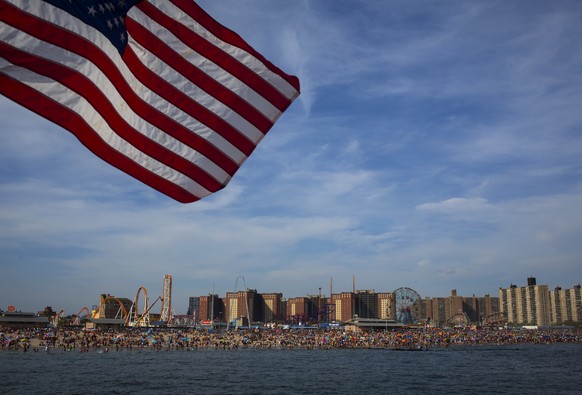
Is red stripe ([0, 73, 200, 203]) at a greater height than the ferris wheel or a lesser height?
greater

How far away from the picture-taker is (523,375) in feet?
173

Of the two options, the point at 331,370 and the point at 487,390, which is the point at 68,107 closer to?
the point at 487,390

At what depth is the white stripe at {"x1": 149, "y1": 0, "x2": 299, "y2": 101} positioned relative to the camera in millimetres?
7270

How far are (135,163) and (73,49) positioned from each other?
183 centimetres

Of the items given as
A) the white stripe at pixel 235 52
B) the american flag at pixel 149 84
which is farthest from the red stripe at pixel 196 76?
the white stripe at pixel 235 52

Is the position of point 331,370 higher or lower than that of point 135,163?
lower

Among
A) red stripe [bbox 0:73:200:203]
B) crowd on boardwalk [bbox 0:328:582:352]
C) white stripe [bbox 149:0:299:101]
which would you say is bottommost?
crowd on boardwalk [bbox 0:328:582:352]

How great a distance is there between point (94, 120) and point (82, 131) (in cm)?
22

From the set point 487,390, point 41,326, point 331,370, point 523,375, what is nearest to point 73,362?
point 331,370

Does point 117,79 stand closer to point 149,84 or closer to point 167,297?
point 149,84

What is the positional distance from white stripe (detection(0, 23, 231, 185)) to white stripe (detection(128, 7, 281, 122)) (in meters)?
0.97

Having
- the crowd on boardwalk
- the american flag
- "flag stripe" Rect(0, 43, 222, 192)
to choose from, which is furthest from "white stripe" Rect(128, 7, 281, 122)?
the crowd on boardwalk

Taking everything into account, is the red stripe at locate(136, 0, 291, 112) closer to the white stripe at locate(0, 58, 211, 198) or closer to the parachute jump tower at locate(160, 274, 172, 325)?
the white stripe at locate(0, 58, 211, 198)

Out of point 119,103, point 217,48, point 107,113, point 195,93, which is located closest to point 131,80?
point 119,103
